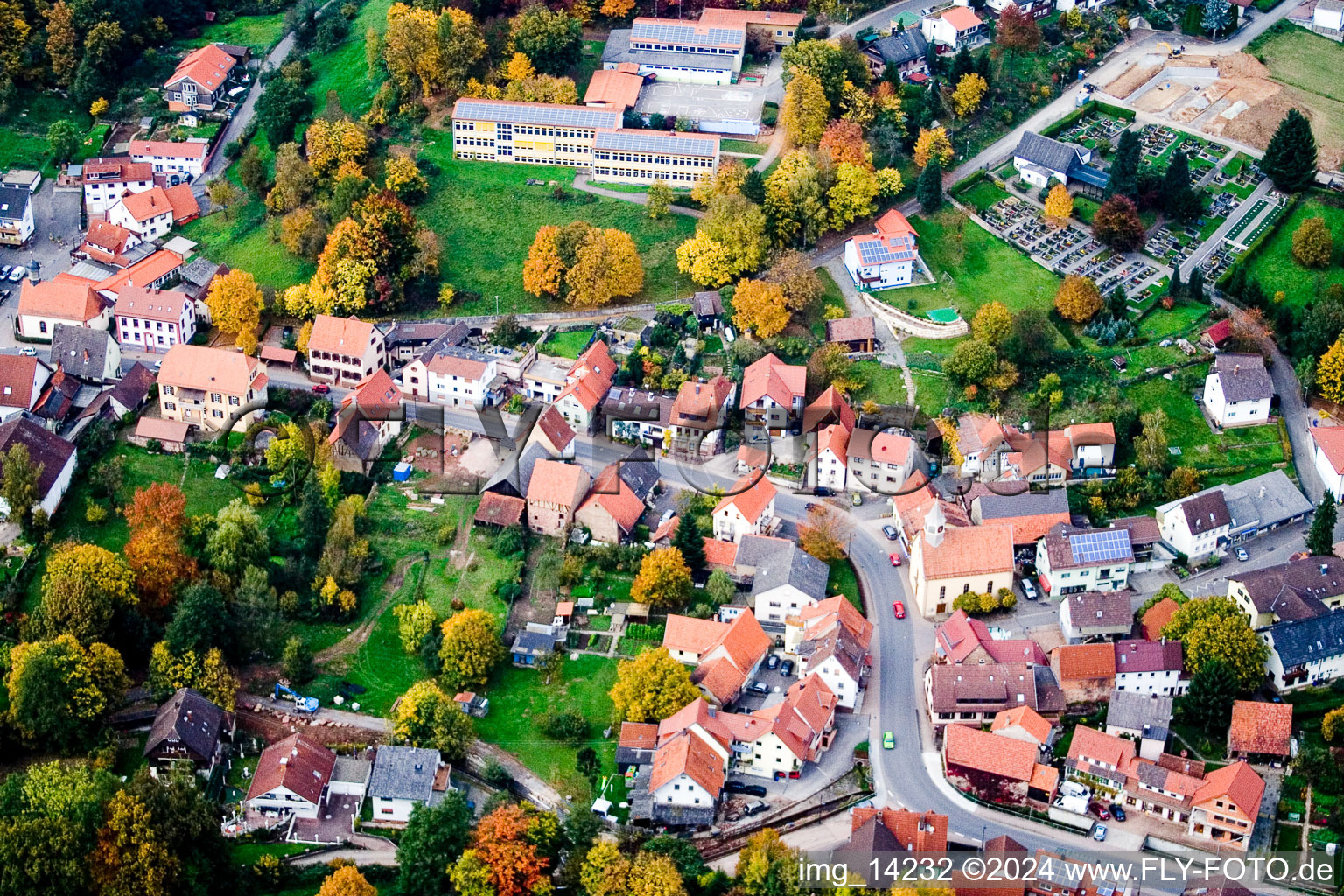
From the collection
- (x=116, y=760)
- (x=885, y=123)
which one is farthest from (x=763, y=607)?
(x=885, y=123)

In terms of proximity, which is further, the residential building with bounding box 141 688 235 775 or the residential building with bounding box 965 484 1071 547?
the residential building with bounding box 965 484 1071 547

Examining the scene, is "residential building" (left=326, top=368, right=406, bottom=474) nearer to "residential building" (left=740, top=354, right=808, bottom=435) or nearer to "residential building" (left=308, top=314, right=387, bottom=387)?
"residential building" (left=308, top=314, right=387, bottom=387)

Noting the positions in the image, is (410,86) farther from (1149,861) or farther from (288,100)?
(1149,861)

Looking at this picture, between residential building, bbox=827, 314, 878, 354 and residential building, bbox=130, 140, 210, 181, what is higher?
residential building, bbox=827, 314, 878, 354

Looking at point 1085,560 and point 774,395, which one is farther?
point 774,395

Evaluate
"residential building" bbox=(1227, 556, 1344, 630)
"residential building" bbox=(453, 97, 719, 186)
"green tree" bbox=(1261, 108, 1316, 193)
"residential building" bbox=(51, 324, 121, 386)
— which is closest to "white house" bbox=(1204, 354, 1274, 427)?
"residential building" bbox=(1227, 556, 1344, 630)

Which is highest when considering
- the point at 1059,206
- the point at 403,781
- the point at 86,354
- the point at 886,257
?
the point at 1059,206

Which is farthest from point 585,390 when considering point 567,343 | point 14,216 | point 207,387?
point 14,216

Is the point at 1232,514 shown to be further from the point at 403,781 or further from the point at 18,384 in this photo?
the point at 18,384
